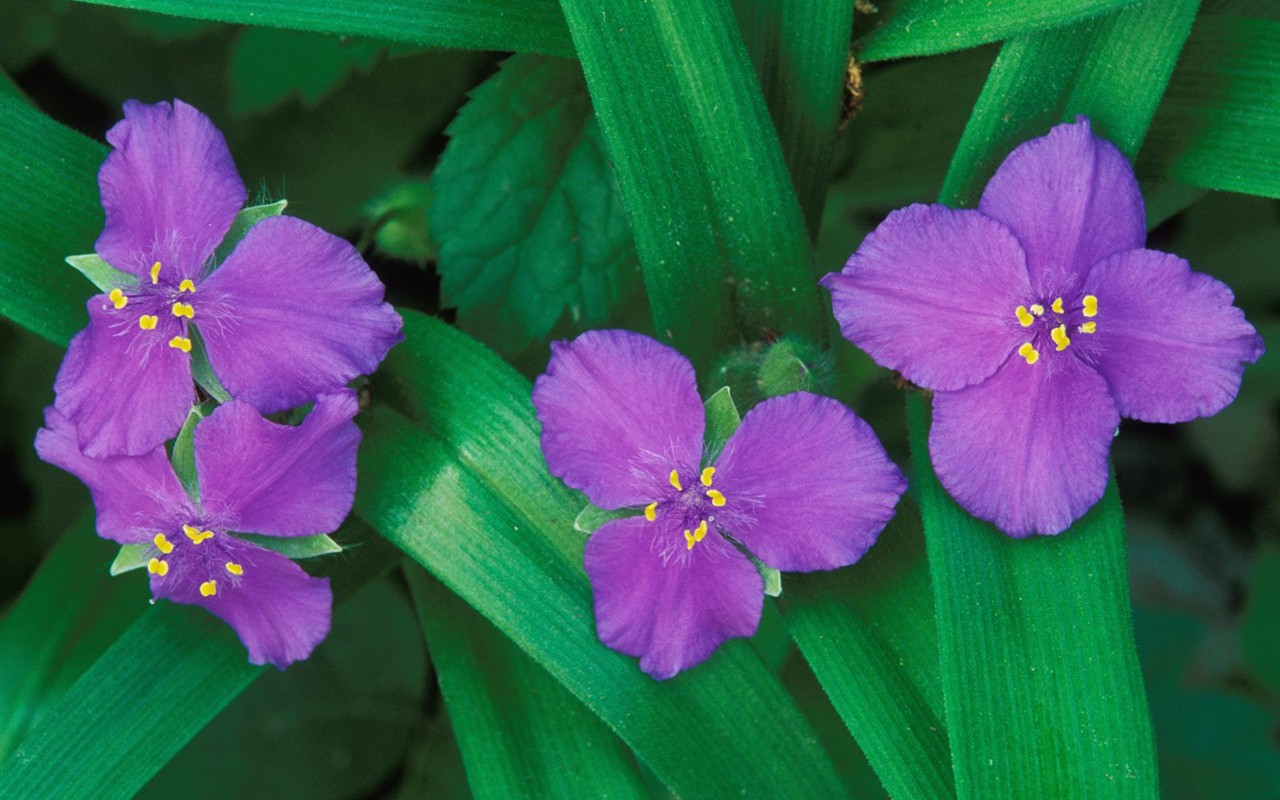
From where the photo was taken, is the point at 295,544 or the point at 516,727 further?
the point at 516,727

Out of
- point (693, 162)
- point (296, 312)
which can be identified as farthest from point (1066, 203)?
point (296, 312)

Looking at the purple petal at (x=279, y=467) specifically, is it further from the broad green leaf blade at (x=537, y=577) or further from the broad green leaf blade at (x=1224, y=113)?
the broad green leaf blade at (x=1224, y=113)

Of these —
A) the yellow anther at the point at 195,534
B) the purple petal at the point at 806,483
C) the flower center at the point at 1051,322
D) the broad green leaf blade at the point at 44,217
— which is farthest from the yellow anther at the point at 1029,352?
the broad green leaf blade at the point at 44,217

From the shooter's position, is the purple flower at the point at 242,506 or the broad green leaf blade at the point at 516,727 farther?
the broad green leaf blade at the point at 516,727

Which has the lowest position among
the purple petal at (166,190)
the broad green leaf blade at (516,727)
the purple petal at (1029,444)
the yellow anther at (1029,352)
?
the broad green leaf blade at (516,727)

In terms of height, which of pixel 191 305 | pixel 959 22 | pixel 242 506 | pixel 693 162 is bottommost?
pixel 242 506

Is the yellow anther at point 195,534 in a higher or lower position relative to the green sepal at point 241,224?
lower

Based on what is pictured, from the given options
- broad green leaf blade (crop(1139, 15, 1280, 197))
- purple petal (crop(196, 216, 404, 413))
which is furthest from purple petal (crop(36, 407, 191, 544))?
broad green leaf blade (crop(1139, 15, 1280, 197))

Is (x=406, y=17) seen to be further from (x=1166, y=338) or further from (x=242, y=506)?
(x=1166, y=338)
